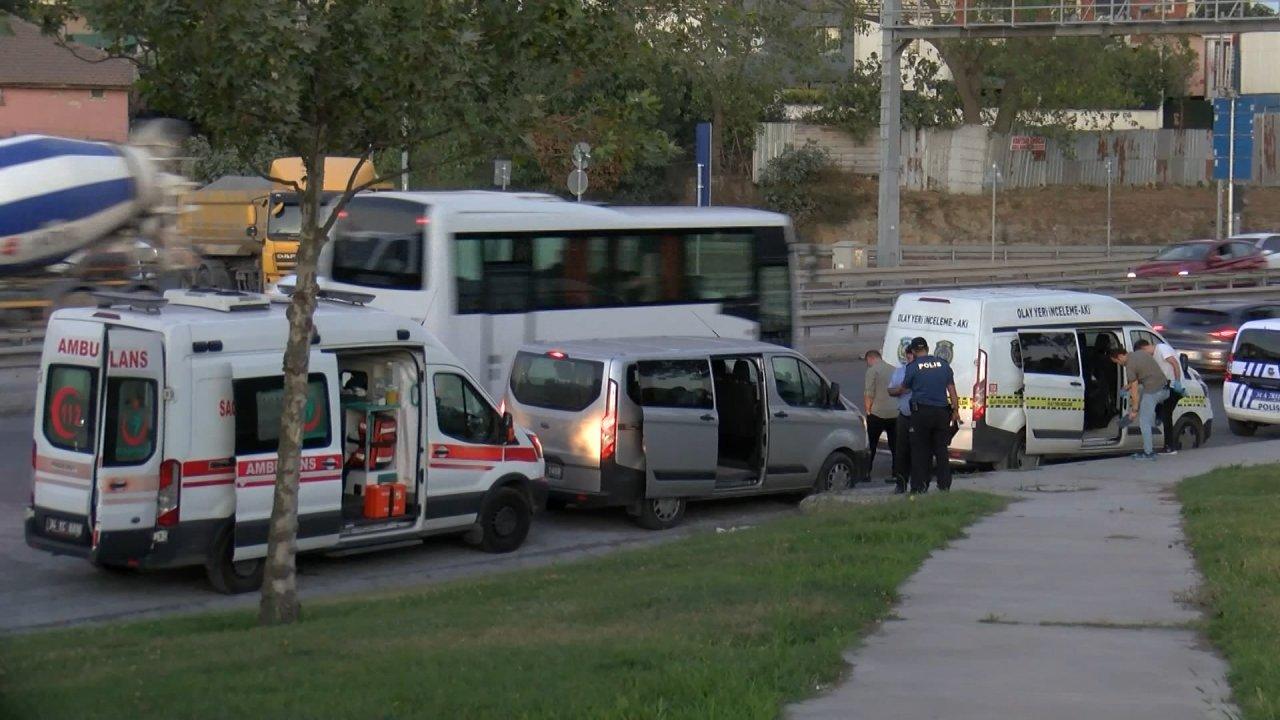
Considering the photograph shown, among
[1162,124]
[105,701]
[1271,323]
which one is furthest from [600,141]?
[1162,124]

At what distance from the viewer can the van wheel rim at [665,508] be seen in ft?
49.3

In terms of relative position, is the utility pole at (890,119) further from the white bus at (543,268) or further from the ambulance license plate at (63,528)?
the ambulance license plate at (63,528)

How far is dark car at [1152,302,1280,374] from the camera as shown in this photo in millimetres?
26891

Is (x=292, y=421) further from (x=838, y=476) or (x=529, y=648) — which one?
(x=838, y=476)

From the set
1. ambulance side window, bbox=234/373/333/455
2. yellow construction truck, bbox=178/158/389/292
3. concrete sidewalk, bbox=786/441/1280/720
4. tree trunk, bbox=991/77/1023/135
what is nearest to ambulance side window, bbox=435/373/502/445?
ambulance side window, bbox=234/373/333/455

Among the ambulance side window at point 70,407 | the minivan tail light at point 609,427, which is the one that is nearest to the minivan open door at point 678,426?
the minivan tail light at point 609,427

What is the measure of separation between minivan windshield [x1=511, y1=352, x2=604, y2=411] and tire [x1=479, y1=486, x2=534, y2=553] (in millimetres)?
Answer: 1202

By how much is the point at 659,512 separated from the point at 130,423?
526 cm

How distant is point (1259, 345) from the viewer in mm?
21609

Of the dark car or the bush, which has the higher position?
the bush

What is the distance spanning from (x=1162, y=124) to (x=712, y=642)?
75.7 metres

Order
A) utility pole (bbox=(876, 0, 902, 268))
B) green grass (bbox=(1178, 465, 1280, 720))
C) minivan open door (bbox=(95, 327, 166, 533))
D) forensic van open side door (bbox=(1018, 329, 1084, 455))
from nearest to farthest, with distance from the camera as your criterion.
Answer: green grass (bbox=(1178, 465, 1280, 720))
minivan open door (bbox=(95, 327, 166, 533))
forensic van open side door (bbox=(1018, 329, 1084, 455))
utility pole (bbox=(876, 0, 902, 268))

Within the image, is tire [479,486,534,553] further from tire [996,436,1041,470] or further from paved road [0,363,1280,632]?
tire [996,436,1041,470]

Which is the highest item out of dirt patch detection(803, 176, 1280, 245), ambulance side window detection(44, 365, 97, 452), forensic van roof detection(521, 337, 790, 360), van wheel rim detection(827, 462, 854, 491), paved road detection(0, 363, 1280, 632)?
dirt patch detection(803, 176, 1280, 245)
